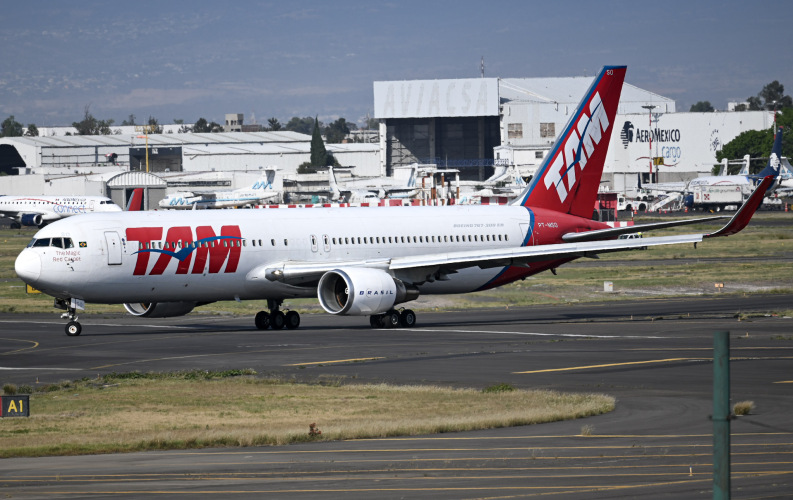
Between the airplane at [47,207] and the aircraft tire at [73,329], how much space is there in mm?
101550

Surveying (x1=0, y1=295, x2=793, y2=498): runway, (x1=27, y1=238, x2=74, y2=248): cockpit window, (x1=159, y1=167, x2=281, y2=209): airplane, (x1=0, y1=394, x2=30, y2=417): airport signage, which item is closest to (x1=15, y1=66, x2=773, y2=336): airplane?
(x1=27, y1=238, x2=74, y2=248): cockpit window

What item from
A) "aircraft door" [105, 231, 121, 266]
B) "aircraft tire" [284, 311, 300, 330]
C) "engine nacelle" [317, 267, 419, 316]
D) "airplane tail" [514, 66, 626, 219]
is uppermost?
"airplane tail" [514, 66, 626, 219]

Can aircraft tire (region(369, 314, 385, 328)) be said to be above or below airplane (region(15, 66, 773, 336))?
below

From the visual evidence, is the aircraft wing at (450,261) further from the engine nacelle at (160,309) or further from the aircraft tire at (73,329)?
the aircraft tire at (73,329)

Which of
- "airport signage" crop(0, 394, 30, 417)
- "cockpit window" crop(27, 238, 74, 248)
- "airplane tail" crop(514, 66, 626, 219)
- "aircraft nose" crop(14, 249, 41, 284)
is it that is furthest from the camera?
"airplane tail" crop(514, 66, 626, 219)

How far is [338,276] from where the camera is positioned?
143ft

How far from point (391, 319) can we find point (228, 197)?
143 meters

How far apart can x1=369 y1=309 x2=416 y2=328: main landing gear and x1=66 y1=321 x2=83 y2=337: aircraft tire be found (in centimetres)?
1125

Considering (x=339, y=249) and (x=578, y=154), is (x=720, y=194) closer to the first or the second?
(x=578, y=154)

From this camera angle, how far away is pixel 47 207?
481 feet

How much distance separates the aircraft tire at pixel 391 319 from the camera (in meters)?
44.7

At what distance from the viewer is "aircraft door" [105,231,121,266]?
41.4 meters

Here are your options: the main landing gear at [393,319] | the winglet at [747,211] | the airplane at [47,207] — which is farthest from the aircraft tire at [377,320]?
the airplane at [47,207]

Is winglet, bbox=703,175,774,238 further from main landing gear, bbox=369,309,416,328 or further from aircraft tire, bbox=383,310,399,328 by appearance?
aircraft tire, bbox=383,310,399,328
